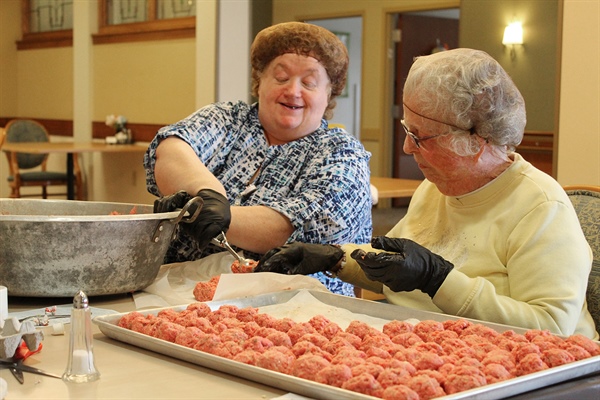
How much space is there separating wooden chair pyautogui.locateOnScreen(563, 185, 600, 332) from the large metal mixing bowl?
2.59 feet

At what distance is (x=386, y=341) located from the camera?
3.56 ft

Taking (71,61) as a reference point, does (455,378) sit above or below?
below

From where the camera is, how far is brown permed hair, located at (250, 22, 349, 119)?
84.7 inches

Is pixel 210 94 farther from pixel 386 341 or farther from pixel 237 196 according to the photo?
pixel 386 341

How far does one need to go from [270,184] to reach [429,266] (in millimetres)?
762

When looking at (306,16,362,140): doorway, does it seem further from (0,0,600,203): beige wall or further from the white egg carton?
the white egg carton

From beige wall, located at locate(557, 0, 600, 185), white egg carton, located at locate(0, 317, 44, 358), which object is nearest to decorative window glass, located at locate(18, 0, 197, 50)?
beige wall, located at locate(557, 0, 600, 185)

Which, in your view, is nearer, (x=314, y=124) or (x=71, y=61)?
(x=314, y=124)

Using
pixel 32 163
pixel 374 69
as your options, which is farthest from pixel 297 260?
pixel 374 69

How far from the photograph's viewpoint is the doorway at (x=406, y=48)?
340 inches

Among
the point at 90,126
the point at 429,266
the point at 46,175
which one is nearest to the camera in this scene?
the point at 429,266

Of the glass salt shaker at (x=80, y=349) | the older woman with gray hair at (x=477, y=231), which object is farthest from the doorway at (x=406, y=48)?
the glass salt shaker at (x=80, y=349)

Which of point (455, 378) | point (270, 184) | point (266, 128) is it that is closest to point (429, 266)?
point (455, 378)

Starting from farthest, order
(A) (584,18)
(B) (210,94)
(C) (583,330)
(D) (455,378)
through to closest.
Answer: (B) (210,94) < (A) (584,18) < (C) (583,330) < (D) (455,378)
